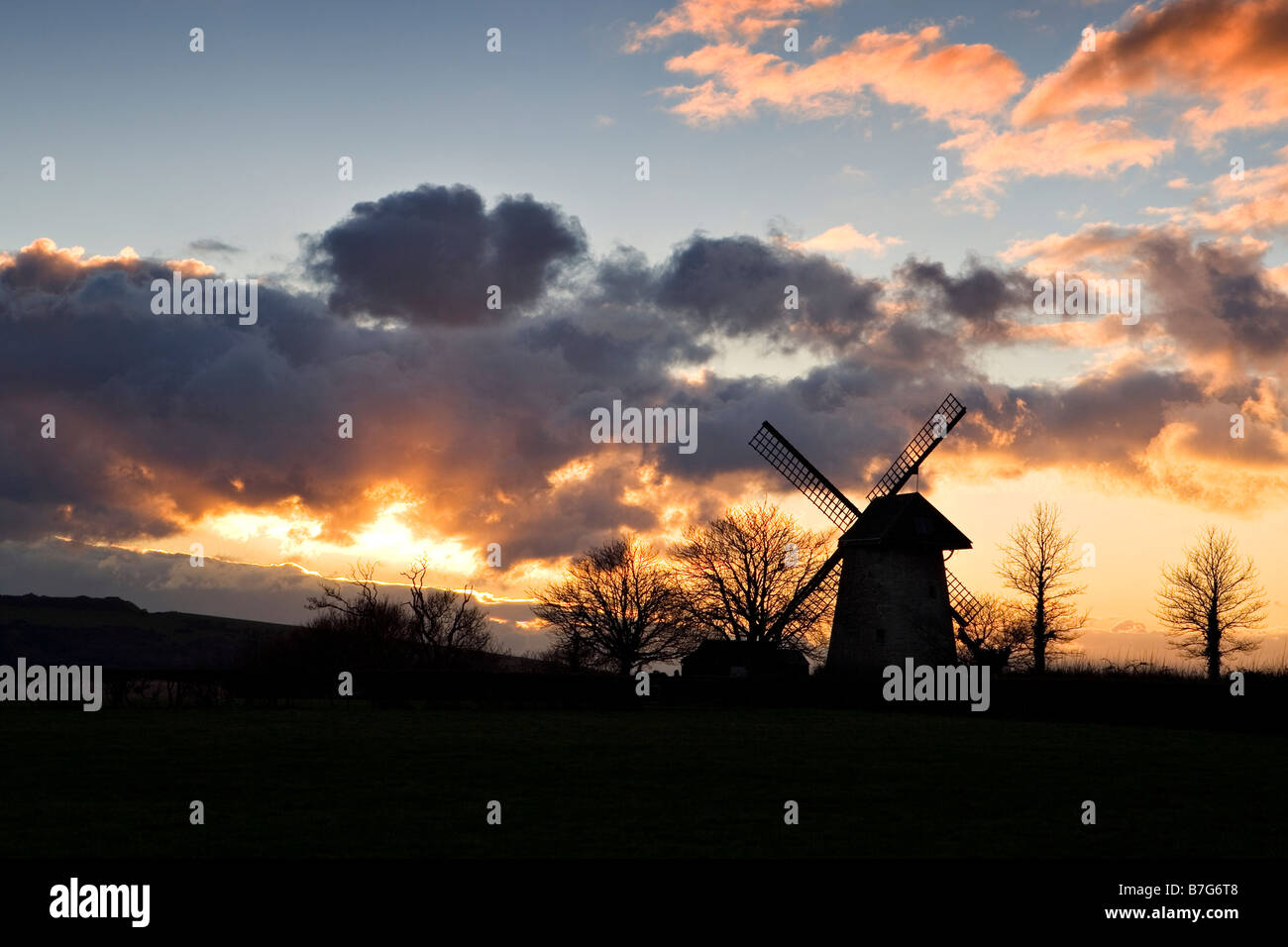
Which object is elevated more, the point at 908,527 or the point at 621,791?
the point at 908,527

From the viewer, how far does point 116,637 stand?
522ft

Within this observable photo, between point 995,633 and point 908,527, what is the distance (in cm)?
2012

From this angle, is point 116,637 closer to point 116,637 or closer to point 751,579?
point 116,637

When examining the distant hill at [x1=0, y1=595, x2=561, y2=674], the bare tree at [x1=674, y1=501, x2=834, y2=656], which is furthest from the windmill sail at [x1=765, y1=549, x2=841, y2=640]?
the distant hill at [x1=0, y1=595, x2=561, y2=674]

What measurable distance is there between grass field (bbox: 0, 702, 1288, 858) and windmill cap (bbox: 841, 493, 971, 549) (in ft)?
62.2

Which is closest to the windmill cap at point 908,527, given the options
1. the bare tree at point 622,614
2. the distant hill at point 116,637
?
the bare tree at point 622,614

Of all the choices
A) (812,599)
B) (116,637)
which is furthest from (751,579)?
(116,637)

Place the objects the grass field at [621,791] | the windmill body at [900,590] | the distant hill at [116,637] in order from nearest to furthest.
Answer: the grass field at [621,791], the windmill body at [900,590], the distant hill at [116,637]

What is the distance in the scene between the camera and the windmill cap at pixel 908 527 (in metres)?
54.5

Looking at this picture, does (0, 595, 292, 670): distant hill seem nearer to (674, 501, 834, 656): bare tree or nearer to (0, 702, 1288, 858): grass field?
(674, 501, 834, 656): bare tree

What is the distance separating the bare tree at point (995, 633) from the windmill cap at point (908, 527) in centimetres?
548

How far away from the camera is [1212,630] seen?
229 ft

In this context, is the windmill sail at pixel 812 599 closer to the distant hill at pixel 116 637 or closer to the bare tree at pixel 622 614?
the bare tree at pixel 622 614
